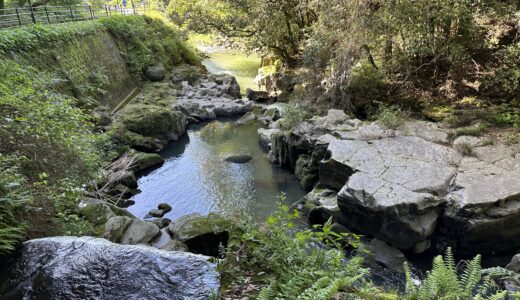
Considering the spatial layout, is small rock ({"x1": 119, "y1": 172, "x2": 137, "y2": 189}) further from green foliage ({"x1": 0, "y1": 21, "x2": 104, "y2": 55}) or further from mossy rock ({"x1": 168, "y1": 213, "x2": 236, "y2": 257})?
mossy rock ({"x1": 168, "y1": 213, "x2": 236, "y2": 257})

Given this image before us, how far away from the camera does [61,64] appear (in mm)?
15016

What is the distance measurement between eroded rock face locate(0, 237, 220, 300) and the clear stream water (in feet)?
18.8

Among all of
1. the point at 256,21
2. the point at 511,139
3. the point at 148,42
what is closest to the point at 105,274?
the point at 511,139

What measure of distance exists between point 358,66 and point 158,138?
9556 millimetres

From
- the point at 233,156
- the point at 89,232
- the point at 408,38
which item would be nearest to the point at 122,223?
the point at 89,232

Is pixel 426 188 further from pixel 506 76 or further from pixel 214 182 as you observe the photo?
pixel 214 182

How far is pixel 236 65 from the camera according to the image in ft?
116

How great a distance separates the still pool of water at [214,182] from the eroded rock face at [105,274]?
18.8ft

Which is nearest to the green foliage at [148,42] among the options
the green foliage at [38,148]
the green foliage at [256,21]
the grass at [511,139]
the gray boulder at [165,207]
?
the green foliage at [256,21]

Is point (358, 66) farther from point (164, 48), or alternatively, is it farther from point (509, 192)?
point (164, 48)

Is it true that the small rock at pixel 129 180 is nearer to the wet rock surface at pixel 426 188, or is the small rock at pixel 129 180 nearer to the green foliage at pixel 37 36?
the green foliage at pixel 37 36

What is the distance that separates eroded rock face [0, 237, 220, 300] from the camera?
12.9 ft

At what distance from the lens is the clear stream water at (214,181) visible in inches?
471

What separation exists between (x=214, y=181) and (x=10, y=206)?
891 centimetres
